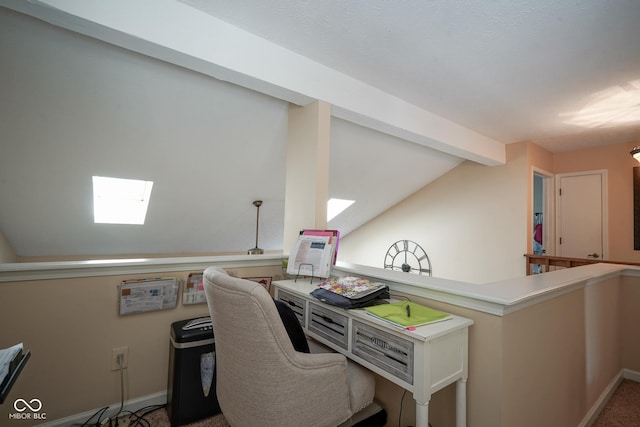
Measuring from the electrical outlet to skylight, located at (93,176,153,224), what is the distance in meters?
1.72

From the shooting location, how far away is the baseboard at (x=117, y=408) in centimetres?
153

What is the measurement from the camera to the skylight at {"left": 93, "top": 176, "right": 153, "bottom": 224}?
3061 mm

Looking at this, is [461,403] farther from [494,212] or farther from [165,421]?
[494,212]

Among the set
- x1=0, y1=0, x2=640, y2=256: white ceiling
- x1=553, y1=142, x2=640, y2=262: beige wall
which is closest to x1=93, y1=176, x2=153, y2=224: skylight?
x1=0, y1=0, x2=640, y2=256: white ceiling

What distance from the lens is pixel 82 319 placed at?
1614 millimetres

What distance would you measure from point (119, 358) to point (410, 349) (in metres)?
1.68

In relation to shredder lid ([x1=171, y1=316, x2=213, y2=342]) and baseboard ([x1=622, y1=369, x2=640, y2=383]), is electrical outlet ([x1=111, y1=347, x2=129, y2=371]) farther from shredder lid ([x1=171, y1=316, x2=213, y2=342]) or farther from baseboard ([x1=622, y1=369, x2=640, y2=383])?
baseboard ([x1=622, y1=369, x2=640, y2=383])

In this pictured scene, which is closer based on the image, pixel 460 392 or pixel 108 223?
pixel 460 392

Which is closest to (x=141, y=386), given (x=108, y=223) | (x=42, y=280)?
(x=42, y=280)

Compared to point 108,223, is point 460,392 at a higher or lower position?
lower

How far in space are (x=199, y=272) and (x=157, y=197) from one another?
151 cm

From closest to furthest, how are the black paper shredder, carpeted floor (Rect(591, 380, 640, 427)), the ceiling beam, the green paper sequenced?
the green paper
the ceiling beam
the black paper shredder
carpeted floor (Rect(591, 380, 640, 427))

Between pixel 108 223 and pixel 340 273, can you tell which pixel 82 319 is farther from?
pixel 108 223

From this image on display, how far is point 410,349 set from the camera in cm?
106
